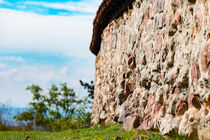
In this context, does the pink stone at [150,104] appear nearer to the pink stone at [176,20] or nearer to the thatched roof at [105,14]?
the pink stone at [176,20]

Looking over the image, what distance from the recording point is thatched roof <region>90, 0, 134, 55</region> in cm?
914

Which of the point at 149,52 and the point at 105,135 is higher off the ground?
the point at 149,52

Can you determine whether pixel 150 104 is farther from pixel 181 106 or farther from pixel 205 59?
pixel 205 59

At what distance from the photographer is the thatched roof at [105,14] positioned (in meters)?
9.14

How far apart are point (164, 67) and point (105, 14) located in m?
5.47

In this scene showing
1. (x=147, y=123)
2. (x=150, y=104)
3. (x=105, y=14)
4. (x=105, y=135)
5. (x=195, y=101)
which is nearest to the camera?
(x=195, y=101)

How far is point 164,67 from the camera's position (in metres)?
5.36

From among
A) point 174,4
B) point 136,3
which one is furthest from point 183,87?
point 136,3

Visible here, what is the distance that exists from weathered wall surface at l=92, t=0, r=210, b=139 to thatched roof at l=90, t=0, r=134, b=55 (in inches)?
17.6

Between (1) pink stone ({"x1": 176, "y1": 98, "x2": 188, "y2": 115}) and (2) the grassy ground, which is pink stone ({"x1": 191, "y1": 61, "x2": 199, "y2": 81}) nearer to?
(1) pink stone ({"x1": 176, "y1": 98, "x2": 188, "y2": 115})

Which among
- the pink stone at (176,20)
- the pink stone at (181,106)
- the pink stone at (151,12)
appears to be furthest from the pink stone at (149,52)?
the pink stone at (181,106)

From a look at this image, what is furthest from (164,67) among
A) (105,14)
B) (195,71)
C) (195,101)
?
(105,14)

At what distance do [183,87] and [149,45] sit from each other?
6.03 ft

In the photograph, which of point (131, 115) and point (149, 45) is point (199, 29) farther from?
point (131, 115)
